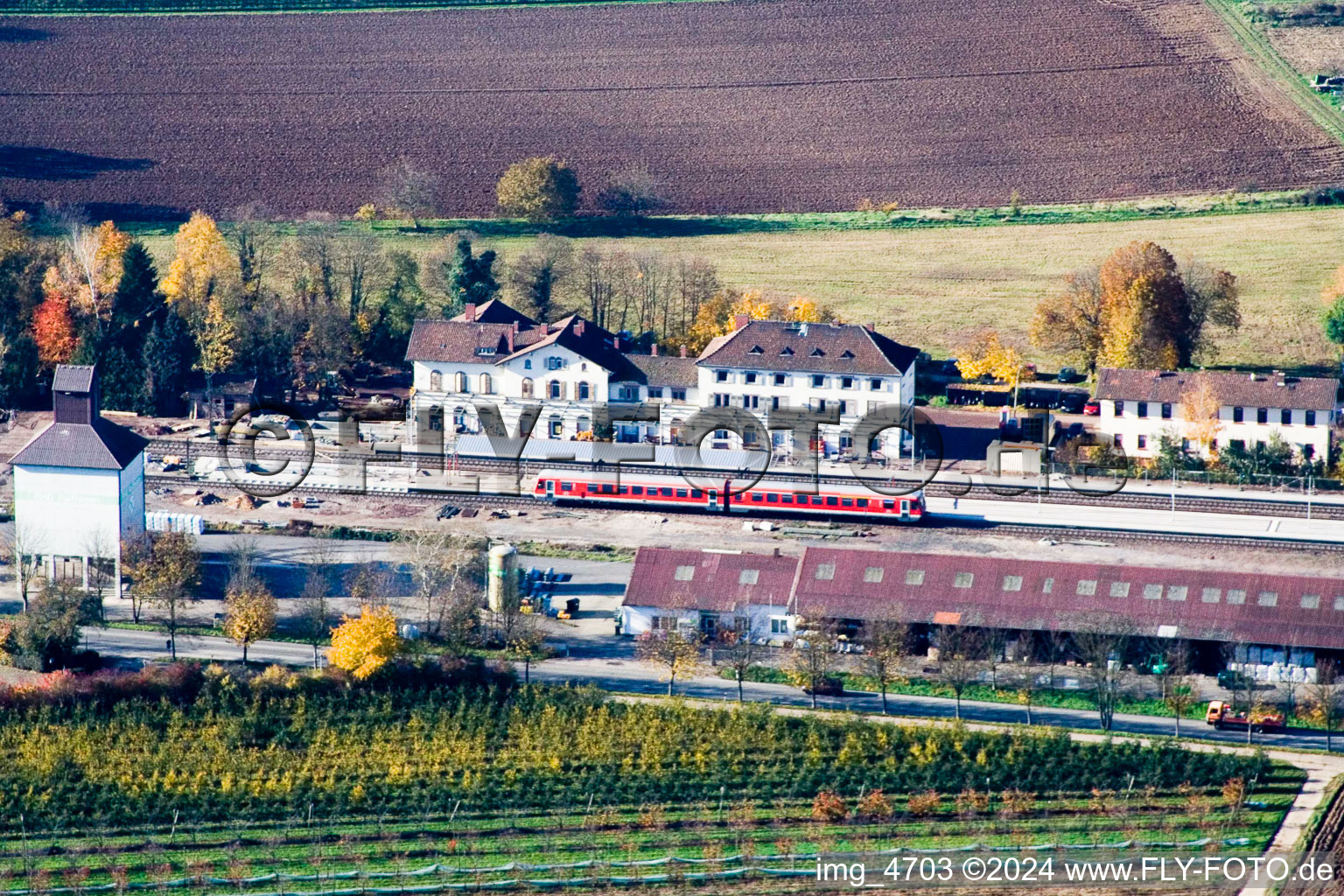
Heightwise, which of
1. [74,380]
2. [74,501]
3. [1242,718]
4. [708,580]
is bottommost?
[1242,718]

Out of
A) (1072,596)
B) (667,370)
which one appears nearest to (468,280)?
(667,370)

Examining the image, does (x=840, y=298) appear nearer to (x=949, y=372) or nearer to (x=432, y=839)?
(x=949, y=372)

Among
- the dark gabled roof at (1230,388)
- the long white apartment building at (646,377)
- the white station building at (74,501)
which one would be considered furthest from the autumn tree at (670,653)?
the dark gabled roof at (1230,388)

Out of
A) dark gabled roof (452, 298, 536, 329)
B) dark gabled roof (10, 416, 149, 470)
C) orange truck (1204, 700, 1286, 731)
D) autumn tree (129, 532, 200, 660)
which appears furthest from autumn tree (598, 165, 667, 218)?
orange truck (1204, 700, 1286, 731)

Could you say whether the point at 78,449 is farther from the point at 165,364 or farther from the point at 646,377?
the point at 646,377

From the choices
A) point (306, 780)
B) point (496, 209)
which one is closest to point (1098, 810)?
point (306, 780)
